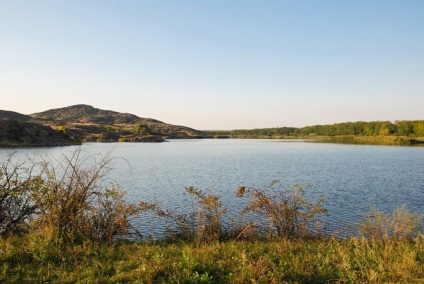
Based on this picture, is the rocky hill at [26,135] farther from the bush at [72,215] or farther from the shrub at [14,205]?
the bush at [72,215]

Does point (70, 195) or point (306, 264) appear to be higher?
point (70, 195)

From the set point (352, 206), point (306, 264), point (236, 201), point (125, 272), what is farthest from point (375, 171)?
point (125, 272)

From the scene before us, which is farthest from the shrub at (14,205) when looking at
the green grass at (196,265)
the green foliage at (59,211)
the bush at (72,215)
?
the green grass at (196,265)

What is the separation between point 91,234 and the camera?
12.1 metres

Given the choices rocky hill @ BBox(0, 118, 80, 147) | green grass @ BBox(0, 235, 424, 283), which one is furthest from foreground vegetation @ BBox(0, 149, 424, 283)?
rocky hill @ BBox(0, 118, 80, 147)

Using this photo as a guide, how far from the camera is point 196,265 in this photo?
843 centimetres

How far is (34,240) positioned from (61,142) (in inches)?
4249

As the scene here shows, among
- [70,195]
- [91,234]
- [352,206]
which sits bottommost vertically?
[352,206]

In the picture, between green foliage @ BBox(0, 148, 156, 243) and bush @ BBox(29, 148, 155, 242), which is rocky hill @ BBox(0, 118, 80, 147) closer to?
green foliage @ BBox(0, 148, 156, 243)

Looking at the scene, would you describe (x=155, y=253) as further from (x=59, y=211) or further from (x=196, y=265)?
→ (x=59, y=211)

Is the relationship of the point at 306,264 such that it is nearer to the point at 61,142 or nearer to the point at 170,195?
the point at 170,195

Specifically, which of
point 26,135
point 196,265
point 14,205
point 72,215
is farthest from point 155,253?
point 26,135

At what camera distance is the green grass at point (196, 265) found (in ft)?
25.7

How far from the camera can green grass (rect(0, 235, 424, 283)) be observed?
7.83 meters
